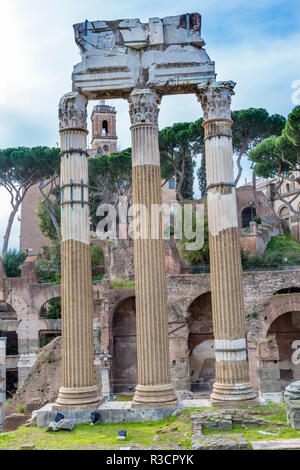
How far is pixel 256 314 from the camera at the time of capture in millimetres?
17000

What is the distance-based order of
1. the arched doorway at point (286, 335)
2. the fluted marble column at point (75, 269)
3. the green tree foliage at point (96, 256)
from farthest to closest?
the green tree foliage at point (96, 256) < the arched doorway at point (286, 335) < the fluted marble column at point (75, 269)

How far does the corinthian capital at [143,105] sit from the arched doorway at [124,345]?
12.6 meters

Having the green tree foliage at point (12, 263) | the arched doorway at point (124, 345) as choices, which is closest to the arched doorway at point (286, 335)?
the arched doorway at point (124, 345)

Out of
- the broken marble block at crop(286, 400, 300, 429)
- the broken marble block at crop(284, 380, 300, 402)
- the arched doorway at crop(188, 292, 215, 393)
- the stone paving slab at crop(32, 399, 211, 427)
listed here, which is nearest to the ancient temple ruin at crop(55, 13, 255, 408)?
the stone paving slab at crop(32, 399, 211, 427)

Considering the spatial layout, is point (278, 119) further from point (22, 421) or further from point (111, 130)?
point (111, 130)

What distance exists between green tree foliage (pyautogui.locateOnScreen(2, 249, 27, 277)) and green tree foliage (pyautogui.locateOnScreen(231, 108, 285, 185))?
504 inches

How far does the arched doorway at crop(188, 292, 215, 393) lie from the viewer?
19531mm

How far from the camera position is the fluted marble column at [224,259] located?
7965 mm

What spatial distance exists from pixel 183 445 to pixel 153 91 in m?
5.64

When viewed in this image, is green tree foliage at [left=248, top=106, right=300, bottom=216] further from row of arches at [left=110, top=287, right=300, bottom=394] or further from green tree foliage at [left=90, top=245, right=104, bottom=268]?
green tree foliage at [left=90, top=245, right=104, bottom=268]

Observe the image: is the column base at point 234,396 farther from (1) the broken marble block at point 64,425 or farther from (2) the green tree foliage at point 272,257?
(2) the green tree foliage at point 272,257

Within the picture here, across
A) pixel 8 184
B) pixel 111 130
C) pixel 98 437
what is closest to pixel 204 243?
pixel 8 184

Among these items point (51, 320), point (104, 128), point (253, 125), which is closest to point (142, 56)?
point (51, 320)
